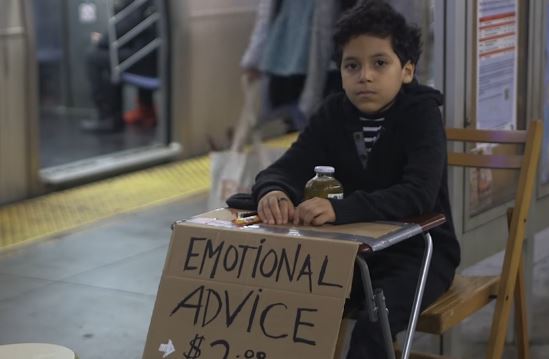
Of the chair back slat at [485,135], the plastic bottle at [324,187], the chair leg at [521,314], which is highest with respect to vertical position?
the chair back slat at [485,135]

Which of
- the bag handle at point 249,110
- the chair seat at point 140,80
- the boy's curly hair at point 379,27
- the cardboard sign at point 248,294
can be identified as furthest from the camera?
the chair seat at point 140,80

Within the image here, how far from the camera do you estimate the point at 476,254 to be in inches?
156

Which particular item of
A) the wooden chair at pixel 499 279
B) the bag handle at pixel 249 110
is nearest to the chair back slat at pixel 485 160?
the wooden chair at pixel 499 279

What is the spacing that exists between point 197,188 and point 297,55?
2.28 m

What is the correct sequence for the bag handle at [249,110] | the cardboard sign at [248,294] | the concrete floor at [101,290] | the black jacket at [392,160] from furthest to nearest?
the bag handle at [249,110]
the concrete floor at [101,290]
the black jacket at [392,160]
the cardboard sign at [248,294]

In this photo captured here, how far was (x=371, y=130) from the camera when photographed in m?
3.13

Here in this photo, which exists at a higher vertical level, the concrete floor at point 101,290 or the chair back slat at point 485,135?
the chair back slat at point 485,135

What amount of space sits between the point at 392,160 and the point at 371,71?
27cm

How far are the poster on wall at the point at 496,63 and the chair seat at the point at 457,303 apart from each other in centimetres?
79

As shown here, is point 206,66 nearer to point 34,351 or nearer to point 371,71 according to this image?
point 371,71

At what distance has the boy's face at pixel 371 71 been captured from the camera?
9.96 feet

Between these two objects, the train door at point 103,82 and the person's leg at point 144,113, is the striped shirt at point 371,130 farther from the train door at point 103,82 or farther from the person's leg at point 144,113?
the person's leg at point 144,113

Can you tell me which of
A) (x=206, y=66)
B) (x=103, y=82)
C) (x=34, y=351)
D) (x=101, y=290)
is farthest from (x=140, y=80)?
(x=34, y=351)

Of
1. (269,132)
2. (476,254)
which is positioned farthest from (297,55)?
(269,132)
